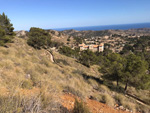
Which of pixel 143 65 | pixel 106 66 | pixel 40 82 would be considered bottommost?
pixel 106 66

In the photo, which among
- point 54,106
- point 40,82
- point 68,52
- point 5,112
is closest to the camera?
point 5,112

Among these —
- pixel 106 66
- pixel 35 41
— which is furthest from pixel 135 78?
pixel 35 41

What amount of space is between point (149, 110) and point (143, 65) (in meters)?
4.99

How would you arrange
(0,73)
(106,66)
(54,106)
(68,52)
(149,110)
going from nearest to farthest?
(54,106), (0,73), (149,110), (106,66), (68,52)

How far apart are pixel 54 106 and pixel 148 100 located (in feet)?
31.1

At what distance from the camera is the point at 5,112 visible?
7.04ft

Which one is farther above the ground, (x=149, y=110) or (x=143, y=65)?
(x=143, y=65)

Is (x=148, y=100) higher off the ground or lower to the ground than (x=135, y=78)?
lower

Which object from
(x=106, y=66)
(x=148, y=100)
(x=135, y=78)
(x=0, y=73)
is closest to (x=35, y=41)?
(x=106, y=66)

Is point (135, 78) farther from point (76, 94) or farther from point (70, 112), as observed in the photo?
point (70, 112)

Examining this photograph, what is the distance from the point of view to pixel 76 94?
586 centimetres

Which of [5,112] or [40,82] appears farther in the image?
[40,82]

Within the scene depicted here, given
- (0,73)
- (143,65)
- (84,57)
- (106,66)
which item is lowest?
(84,57)

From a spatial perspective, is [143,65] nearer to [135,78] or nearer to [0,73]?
[135,78]
